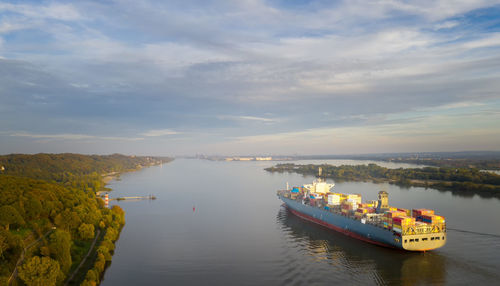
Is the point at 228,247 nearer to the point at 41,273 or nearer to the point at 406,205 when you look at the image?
the point at 41,273

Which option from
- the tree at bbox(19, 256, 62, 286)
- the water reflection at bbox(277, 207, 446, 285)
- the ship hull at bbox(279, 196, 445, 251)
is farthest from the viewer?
the ship hull at bbox(279, 196, 445, 251)

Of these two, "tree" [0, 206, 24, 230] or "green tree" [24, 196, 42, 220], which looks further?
"green tree" [24, 196, 42, 220]

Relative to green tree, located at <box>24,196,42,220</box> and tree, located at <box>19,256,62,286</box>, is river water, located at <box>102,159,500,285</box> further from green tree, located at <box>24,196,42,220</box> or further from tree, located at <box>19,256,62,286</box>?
green tree, located at <box>24,196,42,220</box>

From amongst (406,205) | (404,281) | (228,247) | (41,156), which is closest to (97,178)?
(41,156)

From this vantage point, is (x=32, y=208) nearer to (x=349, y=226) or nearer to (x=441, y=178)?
(x=349, y=226)

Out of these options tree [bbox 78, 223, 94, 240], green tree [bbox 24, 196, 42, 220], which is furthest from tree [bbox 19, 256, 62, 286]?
green tree [bbox 24, 196, 42, 220]

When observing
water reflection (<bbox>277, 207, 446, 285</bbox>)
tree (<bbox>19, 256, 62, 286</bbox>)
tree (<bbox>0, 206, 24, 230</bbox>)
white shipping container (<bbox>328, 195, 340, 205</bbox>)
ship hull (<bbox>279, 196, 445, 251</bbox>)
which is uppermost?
tree (<bbox>0, 206, 24, 230</bbox>)

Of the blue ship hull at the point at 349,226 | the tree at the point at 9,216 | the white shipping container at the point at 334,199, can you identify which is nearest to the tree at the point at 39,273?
the tree at the point at 9,216

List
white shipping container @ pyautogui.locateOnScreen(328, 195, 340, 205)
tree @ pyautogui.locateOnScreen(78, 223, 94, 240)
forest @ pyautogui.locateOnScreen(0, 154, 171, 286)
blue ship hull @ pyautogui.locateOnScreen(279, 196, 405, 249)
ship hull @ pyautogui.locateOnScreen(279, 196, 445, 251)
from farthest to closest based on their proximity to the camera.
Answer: white shipping container @ pyautogui.locateOnScreen(328, 195, 340, 205) → blue ship hull @ pyautogui.locateOnScreen(279, 196, 405, 249) → tree @ pyautogui.locateOnScreen(78, 223, 94, 240) → ship hull @ pyautogui.locateOnScreen(279, 196, 445, 251) → forest @ pyautogui.locateOnScreen(0, 154, 171, 286)
